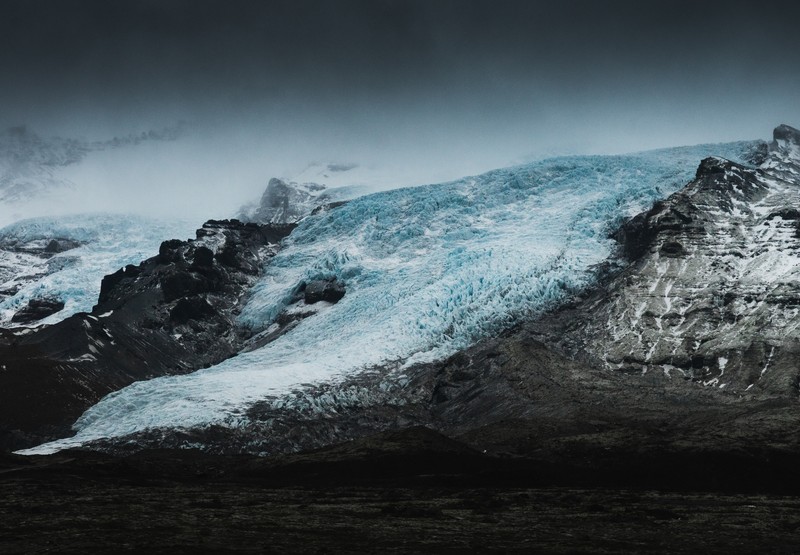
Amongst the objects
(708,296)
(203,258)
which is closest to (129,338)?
(203,258)

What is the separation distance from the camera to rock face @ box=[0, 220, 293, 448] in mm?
126500

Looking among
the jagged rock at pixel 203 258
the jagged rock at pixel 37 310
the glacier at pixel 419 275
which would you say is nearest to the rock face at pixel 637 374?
the glacier at pixel 419 275

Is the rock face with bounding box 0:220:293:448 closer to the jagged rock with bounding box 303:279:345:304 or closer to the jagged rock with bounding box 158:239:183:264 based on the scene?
the jagged rock with bounding box 158:239:183:264

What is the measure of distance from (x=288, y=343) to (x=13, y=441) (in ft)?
160

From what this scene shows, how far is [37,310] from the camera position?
189 metres

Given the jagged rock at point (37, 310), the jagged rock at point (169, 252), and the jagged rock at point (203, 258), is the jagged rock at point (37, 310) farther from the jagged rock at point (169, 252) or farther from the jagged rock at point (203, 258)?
the jagged rock at point (203, 258)

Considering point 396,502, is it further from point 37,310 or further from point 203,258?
point 37,310

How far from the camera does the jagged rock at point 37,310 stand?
188 meters

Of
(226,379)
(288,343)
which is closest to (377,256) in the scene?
(288,343)

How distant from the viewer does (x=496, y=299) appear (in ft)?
475

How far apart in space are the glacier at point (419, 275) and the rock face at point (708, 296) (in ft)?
29.9

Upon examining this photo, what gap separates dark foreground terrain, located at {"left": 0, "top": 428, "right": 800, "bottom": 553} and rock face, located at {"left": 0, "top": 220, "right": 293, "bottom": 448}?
97.3 feet

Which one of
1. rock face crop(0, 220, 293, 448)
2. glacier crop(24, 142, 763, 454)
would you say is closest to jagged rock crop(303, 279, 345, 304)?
glacier crop(24, 142, 763, 454)

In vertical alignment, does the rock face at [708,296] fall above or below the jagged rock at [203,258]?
below
